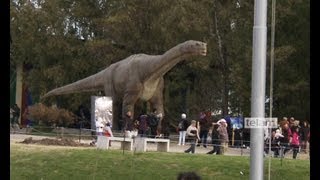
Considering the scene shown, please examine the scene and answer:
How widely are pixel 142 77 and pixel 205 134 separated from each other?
188 inches

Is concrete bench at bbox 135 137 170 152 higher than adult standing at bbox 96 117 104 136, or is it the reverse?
adult standing at bbox 96 117 104 136

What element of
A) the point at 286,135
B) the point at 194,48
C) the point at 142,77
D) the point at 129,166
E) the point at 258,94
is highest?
the point at 194,48

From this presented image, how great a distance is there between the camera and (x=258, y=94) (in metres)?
7.30

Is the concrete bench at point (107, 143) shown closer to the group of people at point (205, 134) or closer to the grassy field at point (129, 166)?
the group of people at point (205, 134)

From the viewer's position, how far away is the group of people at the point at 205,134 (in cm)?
2133

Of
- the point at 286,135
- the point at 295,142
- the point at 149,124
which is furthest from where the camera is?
the point at 149,124

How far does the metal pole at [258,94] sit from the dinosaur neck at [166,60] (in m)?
18.8

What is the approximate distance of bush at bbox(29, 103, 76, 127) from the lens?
37031 millimetres

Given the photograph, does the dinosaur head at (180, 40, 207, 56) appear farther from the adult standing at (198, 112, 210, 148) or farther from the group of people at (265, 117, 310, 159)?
the group of people at (265, 117, 310, 159)

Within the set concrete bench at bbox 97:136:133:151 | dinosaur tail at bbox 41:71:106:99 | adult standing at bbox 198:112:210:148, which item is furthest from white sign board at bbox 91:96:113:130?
dinosaur tail at bbox 41:71:106:99

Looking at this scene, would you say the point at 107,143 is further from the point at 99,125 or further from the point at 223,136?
the point at 223,136

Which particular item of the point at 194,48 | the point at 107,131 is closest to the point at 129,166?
the point at 107,131

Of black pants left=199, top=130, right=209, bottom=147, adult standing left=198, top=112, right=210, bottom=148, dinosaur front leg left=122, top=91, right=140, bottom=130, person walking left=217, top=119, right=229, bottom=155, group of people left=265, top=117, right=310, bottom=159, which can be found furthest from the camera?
dinosaur front leg left=122, top=91, right=140, bottom=130

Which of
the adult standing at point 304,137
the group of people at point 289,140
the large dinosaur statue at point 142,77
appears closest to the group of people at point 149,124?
the large dinosaur statue at point 142,77
